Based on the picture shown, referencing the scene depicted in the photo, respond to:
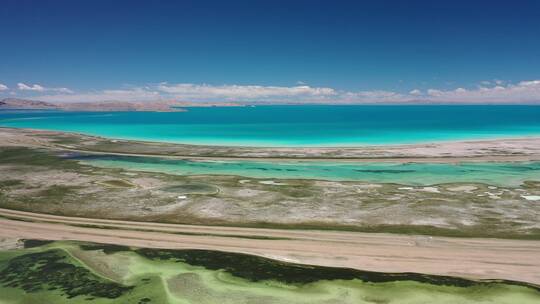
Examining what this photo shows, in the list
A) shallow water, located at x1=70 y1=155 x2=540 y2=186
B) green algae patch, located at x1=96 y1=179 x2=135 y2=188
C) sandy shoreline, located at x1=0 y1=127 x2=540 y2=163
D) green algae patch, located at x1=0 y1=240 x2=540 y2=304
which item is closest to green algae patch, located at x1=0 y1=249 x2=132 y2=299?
green algae patch, located at x1=0 y1=240 x2=540 y2=304

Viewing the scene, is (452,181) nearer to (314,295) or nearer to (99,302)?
(314,295)

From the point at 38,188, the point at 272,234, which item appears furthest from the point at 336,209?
the point at 38,188

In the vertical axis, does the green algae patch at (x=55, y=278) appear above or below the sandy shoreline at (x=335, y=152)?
below

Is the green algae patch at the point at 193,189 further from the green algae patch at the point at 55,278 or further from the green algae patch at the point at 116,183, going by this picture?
the green algae patch at the point at 55,278

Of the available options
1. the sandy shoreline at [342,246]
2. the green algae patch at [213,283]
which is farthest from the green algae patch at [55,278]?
the sandy shoreline at [342,246]

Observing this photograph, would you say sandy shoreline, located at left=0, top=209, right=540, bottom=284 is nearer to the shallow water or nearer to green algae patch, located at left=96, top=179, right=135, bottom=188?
green algae patch, located at left=96, top=179, right=135, bottom=188

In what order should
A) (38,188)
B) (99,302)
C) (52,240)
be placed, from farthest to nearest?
(38,188) → (52,240) → (99,302)

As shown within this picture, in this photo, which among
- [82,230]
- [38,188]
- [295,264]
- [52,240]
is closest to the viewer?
[295,264]
